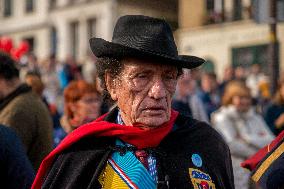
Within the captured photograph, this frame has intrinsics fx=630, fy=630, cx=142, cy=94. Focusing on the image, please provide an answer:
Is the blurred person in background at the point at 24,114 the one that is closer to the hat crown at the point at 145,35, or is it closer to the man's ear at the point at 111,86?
the man's ear at the point at 111,86

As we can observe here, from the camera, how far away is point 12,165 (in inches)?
151

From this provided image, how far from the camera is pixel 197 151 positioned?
11.6 ft

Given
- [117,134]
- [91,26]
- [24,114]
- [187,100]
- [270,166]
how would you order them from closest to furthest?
1. [117,134]
2. [270,166]
3. [24,114]
4. [187,100]
5. [91,26]

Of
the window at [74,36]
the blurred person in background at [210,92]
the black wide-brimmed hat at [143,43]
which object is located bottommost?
the window at [74,36]

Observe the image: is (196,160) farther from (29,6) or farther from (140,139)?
(29,6)

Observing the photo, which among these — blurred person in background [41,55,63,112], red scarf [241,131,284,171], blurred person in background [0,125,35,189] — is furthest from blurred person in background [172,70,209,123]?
blurred person in background [41,55,63,112]

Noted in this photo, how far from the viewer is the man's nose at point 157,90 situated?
3.39 m

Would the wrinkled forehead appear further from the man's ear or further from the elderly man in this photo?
the man's ear

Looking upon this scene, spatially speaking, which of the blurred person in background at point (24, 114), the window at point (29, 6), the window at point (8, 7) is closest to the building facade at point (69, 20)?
the window at point (29, 6)

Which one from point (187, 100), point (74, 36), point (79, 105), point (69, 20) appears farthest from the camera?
point (74, 36)

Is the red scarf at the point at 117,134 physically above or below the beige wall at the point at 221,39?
above

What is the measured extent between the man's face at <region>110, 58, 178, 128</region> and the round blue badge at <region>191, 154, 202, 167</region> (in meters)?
0.27

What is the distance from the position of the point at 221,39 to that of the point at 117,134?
26341mm

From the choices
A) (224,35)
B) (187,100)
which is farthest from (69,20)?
(187,100)
